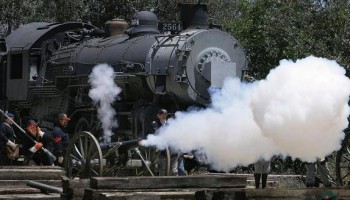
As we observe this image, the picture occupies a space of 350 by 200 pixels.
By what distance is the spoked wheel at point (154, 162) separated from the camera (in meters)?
15.0

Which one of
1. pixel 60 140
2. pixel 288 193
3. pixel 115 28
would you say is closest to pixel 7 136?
pixel 60 140

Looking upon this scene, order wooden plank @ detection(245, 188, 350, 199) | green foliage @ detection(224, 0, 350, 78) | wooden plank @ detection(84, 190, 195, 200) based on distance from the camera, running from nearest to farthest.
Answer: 1. wooden plank @ detection(245, 188, 350, 199)
2. wooden plank @ detection(84, 190, 195, 200)
3. green foliage @ detection(224, 0, 350, 78)

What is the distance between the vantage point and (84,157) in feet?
50.3

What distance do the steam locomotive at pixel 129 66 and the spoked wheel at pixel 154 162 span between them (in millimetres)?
1626

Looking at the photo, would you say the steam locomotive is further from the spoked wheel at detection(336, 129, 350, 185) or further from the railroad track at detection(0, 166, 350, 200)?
the railroad track at detection(0, 166, 350, 200)

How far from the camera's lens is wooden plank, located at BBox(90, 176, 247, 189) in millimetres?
10078

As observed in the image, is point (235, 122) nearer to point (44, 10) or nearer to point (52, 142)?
point (52, 142)

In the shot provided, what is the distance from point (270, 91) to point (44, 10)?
2286 cm

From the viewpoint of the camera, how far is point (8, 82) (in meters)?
22.5

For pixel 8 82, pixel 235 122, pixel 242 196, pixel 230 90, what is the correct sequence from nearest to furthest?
pixel 242 196 → pixel 235 122 → pixel 230 90 → pixel 8 82

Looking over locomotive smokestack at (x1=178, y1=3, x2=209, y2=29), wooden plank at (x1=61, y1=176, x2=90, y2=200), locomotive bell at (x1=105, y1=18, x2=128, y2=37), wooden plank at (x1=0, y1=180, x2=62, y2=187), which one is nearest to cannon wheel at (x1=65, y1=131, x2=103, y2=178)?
wooden plank at (x1=0, y1=180, x2=62, y2=187)

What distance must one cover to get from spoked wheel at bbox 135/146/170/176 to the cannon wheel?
86 cm

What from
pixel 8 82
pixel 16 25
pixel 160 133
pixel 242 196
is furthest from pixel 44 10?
pixel 242 196

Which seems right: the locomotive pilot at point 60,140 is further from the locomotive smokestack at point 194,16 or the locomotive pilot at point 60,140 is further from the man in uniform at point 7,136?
the locomotive smokestack at point 194,16
